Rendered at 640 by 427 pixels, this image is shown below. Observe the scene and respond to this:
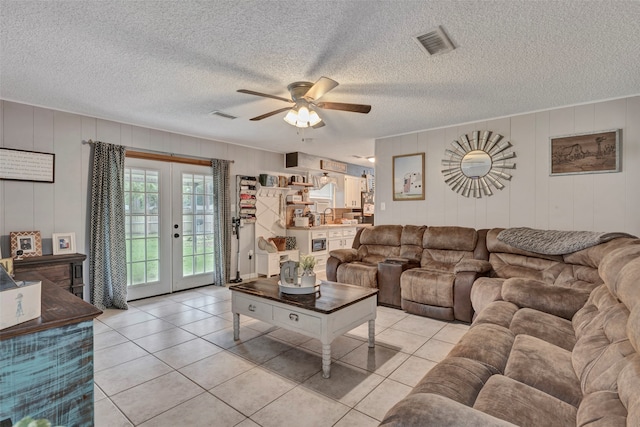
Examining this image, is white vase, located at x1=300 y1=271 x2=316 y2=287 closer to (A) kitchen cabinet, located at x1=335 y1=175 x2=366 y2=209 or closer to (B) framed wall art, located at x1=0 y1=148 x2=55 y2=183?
(B) framed wall art, located at x1=0 y1=148 x2=55 y2=183

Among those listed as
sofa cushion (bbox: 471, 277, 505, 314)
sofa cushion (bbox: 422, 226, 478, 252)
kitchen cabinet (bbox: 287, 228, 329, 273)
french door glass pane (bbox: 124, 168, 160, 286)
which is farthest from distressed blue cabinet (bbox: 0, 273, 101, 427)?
kitchen cabinet (bbox: 287, 228, 329, 273)

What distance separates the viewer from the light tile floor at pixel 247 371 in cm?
201

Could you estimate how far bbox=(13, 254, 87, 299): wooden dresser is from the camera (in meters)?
3.28

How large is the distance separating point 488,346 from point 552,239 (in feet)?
7.63

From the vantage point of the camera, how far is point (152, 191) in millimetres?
4707

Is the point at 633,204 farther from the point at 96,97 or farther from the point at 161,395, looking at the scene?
the point at 96,97

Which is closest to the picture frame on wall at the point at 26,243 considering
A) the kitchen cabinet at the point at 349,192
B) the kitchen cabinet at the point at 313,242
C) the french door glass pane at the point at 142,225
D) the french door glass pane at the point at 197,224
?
the french door glass pane at the point at 142,225

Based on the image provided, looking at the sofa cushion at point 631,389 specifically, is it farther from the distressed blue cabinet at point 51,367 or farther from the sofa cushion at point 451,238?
the sofa cushion at point 451,238

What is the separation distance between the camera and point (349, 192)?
796 cm

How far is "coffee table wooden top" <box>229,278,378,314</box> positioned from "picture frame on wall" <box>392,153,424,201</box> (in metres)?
2.49

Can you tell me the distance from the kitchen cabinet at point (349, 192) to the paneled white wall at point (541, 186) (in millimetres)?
2637

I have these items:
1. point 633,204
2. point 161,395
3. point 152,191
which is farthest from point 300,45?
point 633,204

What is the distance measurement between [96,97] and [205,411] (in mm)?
3208

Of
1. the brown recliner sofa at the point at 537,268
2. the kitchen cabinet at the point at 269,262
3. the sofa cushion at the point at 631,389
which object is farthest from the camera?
the kitchen cabinet at the point at 269,262
